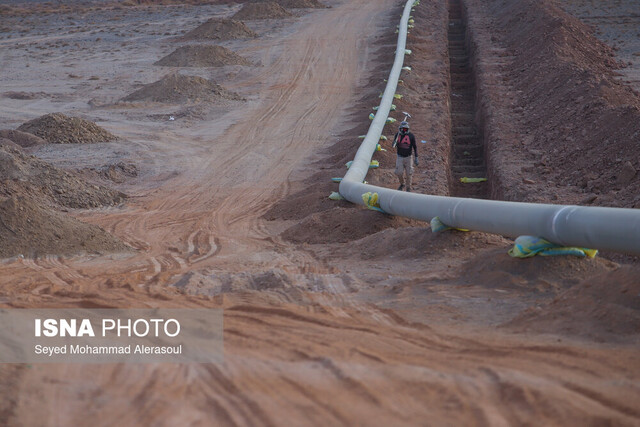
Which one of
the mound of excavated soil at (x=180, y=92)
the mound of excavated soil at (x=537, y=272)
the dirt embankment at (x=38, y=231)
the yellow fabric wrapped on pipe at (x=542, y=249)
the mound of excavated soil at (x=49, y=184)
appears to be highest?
the yellow fabric wrapped on pipe at (x=542, y=249)

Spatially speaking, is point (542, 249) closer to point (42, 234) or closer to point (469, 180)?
point (42, 234)

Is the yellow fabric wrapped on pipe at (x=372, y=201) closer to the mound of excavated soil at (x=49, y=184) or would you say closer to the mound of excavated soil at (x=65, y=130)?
the mound of excavated soil at (x=49, y=184)

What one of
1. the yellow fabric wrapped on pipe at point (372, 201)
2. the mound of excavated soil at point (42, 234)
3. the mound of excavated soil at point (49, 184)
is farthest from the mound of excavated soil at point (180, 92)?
the yellow fabric wrapped on pipe at point (372, 201)

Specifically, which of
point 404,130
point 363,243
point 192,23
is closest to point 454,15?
point 192,23

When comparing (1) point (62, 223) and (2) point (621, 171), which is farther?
(2) point (621, 171)

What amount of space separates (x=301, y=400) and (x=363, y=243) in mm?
5562

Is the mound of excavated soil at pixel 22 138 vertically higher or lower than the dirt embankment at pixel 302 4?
lower

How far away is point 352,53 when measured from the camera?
A: 1190 inches

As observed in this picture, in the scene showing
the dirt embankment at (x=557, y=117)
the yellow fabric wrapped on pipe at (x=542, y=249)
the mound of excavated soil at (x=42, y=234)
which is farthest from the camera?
the dirt embankment at (x=557, y=117)

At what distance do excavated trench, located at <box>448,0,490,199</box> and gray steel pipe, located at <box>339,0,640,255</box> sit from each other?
563 cm

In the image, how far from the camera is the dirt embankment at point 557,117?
12.8m

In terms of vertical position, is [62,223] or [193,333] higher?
[193,333]

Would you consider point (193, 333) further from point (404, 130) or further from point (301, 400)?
point (404, 130)

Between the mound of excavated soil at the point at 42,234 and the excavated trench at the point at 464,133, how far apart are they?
8485 mm
